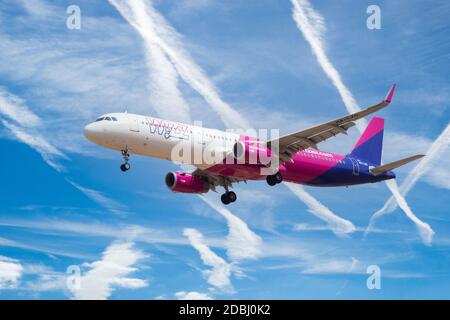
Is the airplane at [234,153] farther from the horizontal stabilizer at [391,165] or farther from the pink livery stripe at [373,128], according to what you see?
the pink livery stripe at [373,128]

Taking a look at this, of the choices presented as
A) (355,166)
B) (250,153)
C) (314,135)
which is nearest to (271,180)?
(250,153)

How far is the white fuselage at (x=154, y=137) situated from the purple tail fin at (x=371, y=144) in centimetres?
1635

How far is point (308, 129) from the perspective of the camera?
→ 169ft

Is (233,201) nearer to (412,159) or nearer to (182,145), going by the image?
(182,145)

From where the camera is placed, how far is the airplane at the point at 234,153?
50469mm

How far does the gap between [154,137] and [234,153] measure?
6.32 meters

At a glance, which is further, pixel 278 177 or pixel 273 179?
pixel 278 177

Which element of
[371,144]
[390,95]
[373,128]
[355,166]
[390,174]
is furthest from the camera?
[373,128]

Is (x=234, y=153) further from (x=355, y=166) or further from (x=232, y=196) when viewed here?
(x=355, y=166)

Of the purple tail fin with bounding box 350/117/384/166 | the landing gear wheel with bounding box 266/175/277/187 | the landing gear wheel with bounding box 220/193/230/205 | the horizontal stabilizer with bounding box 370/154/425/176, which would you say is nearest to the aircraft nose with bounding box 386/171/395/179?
the horizontal stabilizer with bounding box 370/154/425/176

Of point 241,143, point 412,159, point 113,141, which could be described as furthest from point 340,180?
point 113,141

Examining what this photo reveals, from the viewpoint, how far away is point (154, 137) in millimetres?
50969

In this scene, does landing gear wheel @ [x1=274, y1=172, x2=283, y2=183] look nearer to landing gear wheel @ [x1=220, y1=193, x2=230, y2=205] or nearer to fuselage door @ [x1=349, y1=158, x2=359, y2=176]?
landing gear wheel @ [x1=220, y1=193, x2=230, y2=205]

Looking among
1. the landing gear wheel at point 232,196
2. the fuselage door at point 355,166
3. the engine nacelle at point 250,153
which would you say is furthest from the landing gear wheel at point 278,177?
A: the fuselage door at point 355,166
